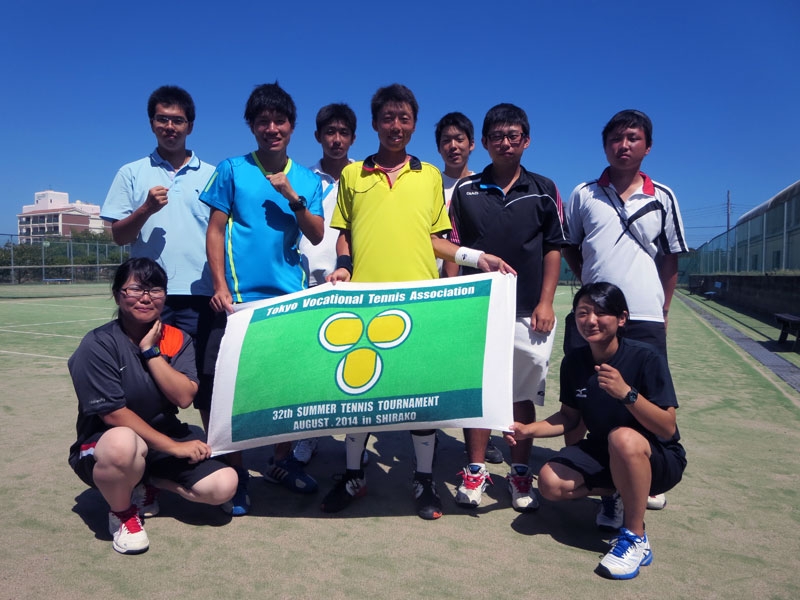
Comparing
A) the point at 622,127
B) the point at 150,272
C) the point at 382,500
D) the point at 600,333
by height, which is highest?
the point at 622,127

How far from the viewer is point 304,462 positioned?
3.94 meters

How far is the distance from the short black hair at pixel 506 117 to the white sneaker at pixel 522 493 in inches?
74.8

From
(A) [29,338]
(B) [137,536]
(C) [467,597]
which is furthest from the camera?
(A) [29,338]

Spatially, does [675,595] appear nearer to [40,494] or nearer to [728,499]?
[728,499]

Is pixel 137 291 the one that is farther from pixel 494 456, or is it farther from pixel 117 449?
pixel 494 456

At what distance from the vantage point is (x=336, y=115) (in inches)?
164

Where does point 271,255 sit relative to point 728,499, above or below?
above

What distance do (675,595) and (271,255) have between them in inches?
95.5

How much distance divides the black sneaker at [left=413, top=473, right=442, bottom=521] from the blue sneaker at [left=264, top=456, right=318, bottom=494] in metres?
0.62

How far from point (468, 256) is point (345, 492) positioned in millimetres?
1426

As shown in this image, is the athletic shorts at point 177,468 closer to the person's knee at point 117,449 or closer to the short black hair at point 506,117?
the person's knee at point 117,449

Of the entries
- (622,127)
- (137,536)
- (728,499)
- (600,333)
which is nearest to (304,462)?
(137,536)

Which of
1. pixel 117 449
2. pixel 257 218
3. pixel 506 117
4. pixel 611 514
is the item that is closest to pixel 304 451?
pixel 117 449

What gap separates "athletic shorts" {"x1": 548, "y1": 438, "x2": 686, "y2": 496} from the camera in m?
2.72
